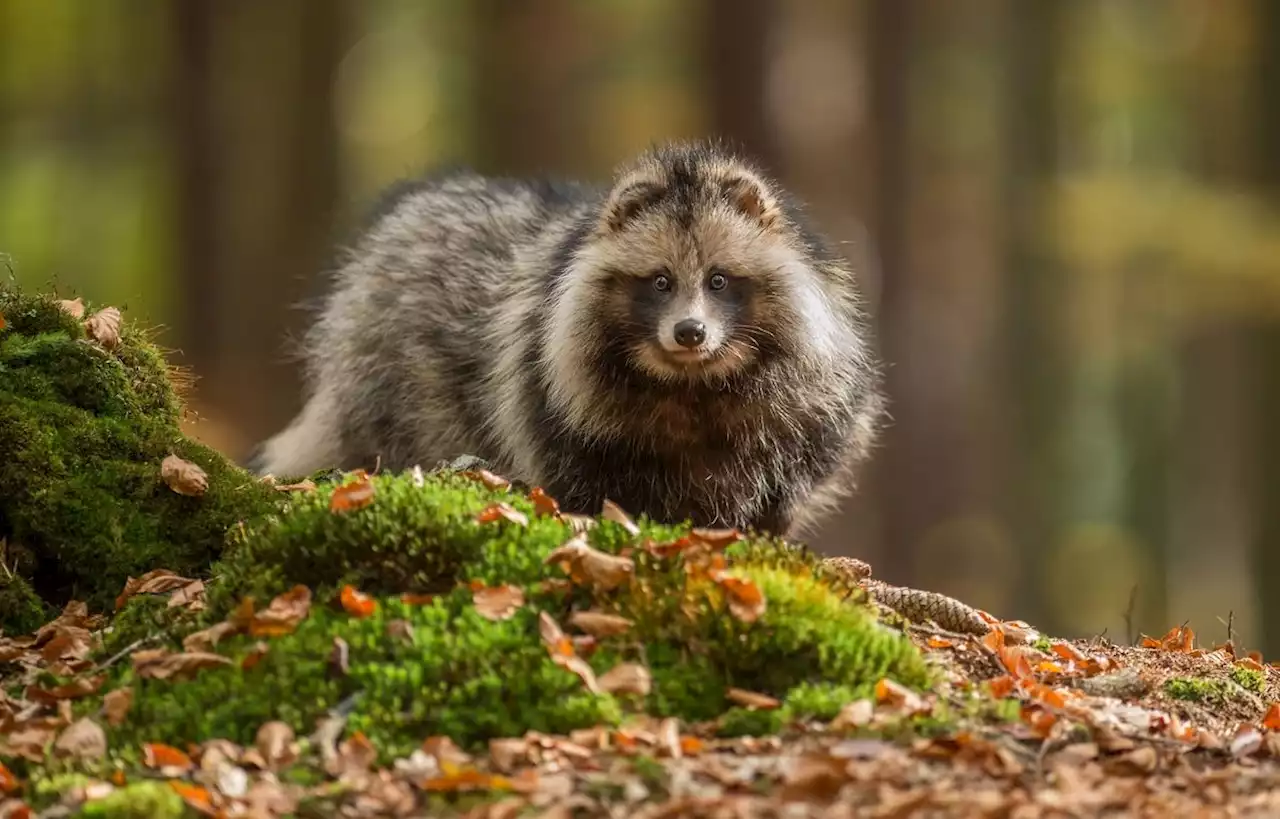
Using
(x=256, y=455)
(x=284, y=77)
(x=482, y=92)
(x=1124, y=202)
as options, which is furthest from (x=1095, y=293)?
(x=256, y=455)

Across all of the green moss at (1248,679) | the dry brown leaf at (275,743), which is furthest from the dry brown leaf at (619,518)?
the green moss at (1248,679)

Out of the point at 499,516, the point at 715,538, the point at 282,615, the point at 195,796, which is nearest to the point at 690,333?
the point at 715,538

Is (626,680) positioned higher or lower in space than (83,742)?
higher

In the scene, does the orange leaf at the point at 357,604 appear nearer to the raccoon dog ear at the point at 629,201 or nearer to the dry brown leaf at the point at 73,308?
the dry brown leaf at the point at 73,308

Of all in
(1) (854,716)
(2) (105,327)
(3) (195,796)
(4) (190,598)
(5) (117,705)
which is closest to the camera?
(3) (195,796)

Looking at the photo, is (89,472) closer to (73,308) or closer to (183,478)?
(183,478)

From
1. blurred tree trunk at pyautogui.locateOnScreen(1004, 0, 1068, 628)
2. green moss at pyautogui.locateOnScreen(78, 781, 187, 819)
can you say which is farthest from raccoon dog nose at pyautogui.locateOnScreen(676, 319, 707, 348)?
blurred tree trunk at pyautogui.locateOnScreen(1004, 0, 1068, 628)

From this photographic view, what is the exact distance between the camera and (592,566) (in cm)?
527

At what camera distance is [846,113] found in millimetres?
14086

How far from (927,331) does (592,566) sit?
11.0 m

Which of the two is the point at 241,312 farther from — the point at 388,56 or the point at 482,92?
the point at 388,56

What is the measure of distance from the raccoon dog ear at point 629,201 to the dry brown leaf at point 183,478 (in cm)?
254

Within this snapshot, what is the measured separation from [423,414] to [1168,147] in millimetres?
20887

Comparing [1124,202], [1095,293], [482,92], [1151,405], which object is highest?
[482,92]
